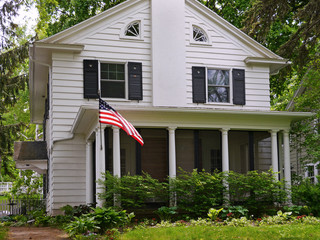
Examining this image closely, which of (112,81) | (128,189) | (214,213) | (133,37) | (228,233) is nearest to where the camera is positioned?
(228,233)

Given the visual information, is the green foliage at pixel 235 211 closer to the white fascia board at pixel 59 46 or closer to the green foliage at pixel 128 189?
the green foliage at pixel 128 189

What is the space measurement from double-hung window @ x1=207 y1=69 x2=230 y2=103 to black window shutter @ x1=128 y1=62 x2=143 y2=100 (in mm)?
2611

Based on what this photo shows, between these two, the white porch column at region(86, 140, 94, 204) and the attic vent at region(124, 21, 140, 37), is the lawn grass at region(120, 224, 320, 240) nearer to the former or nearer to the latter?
the white porch column at region(86, 140, 94, 204)

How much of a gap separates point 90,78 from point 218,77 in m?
4.75

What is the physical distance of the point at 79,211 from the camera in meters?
13.8

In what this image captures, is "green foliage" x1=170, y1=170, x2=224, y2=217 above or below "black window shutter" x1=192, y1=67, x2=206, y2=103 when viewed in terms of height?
below

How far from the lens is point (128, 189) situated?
494 inches

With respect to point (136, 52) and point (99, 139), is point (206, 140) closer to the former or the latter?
point (136, 52)

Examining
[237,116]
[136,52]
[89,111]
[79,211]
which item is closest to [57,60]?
[136,52]

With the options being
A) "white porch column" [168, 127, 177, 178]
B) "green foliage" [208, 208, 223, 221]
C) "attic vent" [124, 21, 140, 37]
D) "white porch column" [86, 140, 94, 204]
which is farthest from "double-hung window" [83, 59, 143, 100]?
"green foliage" [208, 208, 223, 221]

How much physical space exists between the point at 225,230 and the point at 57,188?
721 centimetres

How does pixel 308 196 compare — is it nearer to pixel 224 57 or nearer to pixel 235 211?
pixel 235 211

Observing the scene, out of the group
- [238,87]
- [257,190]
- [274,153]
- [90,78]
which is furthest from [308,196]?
→ [90,78]

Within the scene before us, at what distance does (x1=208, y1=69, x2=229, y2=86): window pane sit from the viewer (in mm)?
17375
